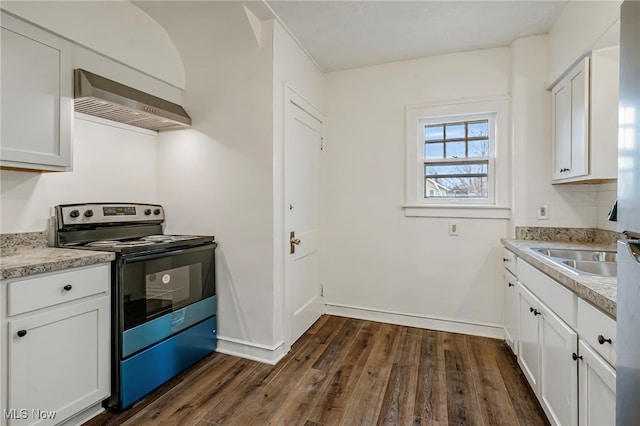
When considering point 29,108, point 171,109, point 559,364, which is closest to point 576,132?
point 559,364

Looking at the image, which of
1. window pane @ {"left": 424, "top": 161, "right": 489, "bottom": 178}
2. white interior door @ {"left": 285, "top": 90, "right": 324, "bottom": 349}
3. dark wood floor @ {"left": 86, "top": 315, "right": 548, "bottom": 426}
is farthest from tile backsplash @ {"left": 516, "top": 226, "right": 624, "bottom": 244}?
white interior door @ {"left": 285, "top": 90, "right": 324, "bottom": 349}

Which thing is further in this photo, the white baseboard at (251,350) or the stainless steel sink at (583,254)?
the white baseboard at (251,350)

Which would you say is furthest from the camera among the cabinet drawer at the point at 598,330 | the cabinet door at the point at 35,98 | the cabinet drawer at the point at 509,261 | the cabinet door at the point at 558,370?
the cabinet drawer at the point at 509,261

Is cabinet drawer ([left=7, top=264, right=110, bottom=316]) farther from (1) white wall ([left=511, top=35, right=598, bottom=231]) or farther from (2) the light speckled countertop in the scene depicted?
(1) white wall ([left=511, top=35, right=598, bottom=231])

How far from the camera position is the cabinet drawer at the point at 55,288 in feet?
4.59

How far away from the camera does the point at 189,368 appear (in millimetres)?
2279

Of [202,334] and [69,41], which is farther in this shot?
[202,334]

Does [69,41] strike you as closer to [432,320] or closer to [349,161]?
[349,161]

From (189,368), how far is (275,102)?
2080mm

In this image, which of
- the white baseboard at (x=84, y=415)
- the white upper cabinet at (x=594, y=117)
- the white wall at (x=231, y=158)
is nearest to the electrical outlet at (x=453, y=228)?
the white upper cabinet at (x=594, y=117)

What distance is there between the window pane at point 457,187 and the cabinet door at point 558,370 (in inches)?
56.8

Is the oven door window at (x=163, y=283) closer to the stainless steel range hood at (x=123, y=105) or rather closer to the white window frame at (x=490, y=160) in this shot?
the stainless steel range hood at (x=123, y=105)

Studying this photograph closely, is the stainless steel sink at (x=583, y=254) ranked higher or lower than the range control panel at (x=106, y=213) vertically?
lower

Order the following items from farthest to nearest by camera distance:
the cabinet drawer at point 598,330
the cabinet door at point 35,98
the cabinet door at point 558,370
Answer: the cabinet door at point 35,98 → the cabinet door at point 558,370 → the cabinet drawer at point 598,330
